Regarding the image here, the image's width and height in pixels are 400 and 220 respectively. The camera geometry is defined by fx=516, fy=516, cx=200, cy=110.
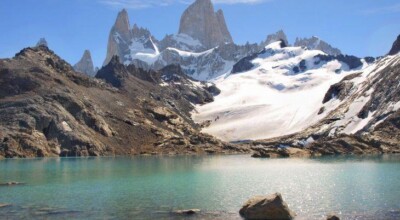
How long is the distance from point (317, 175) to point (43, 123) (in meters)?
98.9

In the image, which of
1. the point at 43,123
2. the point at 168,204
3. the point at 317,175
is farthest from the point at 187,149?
the point at 168,204

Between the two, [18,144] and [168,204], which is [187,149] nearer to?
[18,144]

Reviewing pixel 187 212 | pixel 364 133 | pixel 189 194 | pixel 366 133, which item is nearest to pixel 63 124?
pixel 366 133

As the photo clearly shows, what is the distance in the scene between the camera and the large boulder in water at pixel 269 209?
40.8m

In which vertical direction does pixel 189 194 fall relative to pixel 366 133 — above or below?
below

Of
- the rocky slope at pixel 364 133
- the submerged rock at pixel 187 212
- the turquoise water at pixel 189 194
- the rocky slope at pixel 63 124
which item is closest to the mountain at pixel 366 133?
the rocky slope at pixel 364 133

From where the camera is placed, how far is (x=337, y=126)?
19550cm

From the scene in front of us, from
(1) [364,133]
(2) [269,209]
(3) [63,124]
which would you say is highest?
(3) [63,124]

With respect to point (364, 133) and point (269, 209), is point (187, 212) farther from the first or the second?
point (364, 133)

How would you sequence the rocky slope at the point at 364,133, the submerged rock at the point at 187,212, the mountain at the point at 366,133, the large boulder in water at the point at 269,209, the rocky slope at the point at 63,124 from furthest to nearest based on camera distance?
the mountain at the point at 366,133
the rocky slope at the point at 364,133
the rocky slope at the point at 63,124
the submerged rock at the point at 187,212
the large boulder in water at the point at 269,209

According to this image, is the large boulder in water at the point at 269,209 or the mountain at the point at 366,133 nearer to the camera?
the large boulder in water at the point at 269,209

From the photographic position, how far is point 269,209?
40812 millimetres

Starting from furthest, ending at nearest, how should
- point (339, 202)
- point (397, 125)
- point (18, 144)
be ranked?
1. point (397, 125)
2. point (18, 144)
3. point (339, 202)

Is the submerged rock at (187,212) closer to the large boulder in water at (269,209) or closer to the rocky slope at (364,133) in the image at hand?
the large boulder in water at (269,209)
